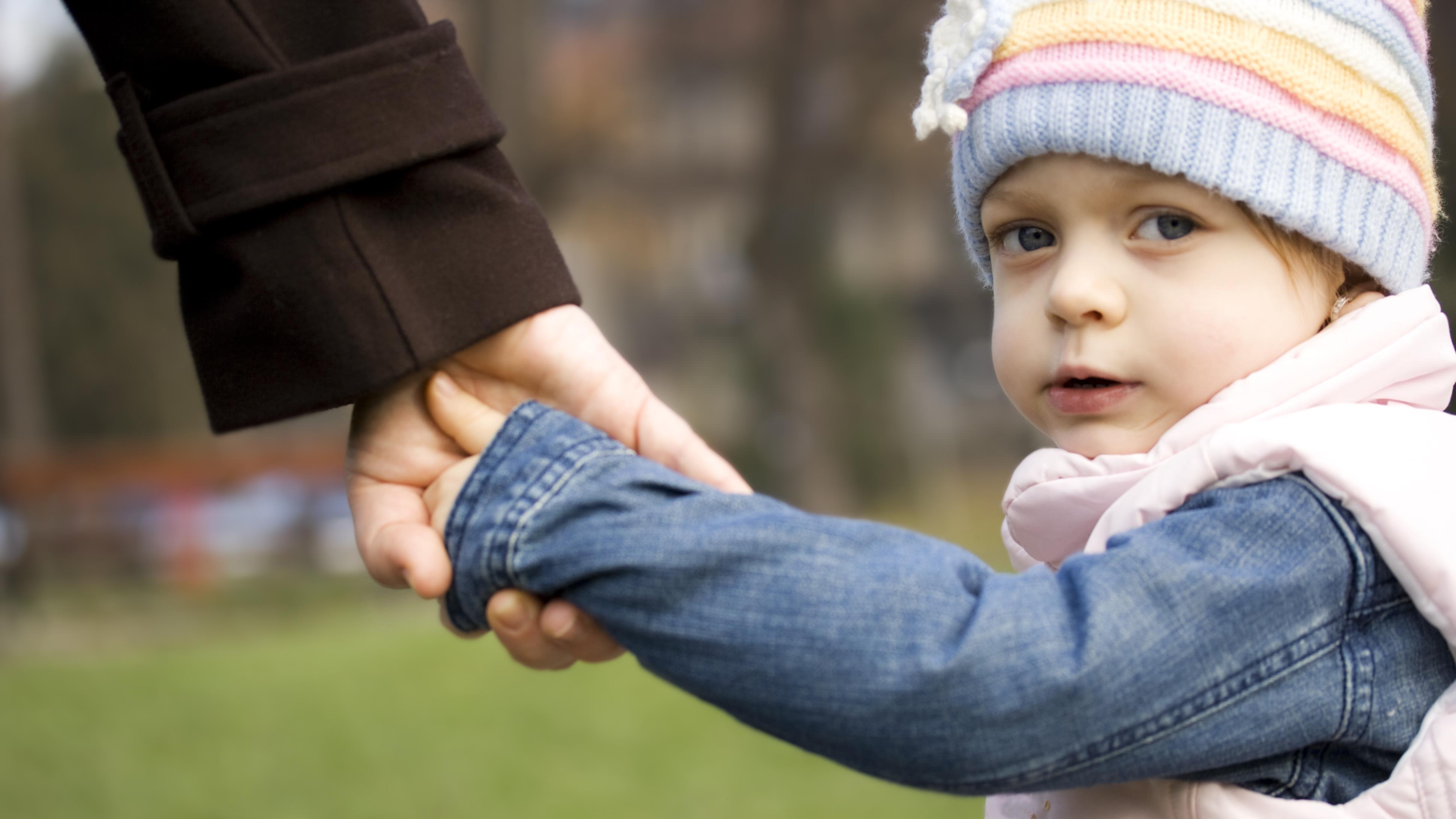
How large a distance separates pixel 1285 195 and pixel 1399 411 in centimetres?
23

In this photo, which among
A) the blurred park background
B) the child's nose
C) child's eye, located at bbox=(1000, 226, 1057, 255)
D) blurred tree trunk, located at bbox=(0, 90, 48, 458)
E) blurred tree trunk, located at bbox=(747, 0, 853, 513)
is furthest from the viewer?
blurred tree trunk, located at bbox=(0, 90, 48, 458)

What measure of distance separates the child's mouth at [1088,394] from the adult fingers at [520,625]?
22.3 inches

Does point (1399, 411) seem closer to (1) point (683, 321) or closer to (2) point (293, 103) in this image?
(2) point (293, 103)

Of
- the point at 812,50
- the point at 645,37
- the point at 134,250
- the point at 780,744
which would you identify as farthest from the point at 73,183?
the point at 780,744

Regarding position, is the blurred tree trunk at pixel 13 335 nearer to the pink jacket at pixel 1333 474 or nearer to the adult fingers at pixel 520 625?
the adult fingers at pixel 520 625

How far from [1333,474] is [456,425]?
87cm

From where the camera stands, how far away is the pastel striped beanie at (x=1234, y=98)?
1.32 meters

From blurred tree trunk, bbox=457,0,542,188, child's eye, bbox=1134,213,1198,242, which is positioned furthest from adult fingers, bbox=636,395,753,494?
blurred tree trunk, bbox=457,0,542,188

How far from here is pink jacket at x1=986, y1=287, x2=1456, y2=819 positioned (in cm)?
116

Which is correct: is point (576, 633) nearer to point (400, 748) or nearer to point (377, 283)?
point (377, 283)

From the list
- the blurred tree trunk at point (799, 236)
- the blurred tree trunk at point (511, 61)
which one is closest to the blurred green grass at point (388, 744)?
the blurred tree trunk at point (511, 61)

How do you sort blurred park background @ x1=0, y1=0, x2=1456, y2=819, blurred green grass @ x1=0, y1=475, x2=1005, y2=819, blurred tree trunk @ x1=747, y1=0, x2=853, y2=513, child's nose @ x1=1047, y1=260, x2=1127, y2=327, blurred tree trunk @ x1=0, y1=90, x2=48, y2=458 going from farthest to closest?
blurred tree trunk @ x1=0, y1=90, x2=48, y2=458, blurred tree trunk @ x1=747, y1=0, x2=853, y2=513, blurred park background @ x1=0, y1=0, x2=1456, y2=819, blurred green grass @ x1=0, y1=475, x2=1005, y2=819, child's nose @ x1=1047, y1=260, x2=1127, y2=327

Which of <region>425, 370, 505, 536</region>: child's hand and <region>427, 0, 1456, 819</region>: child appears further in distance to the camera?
<region>425, 370, 505, 536</region>: child's hand

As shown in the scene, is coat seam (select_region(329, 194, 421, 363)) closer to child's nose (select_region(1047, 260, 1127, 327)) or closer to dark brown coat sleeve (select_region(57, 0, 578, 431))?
dark brown coat sleeve (select_region(57, 0, 578, 431))
